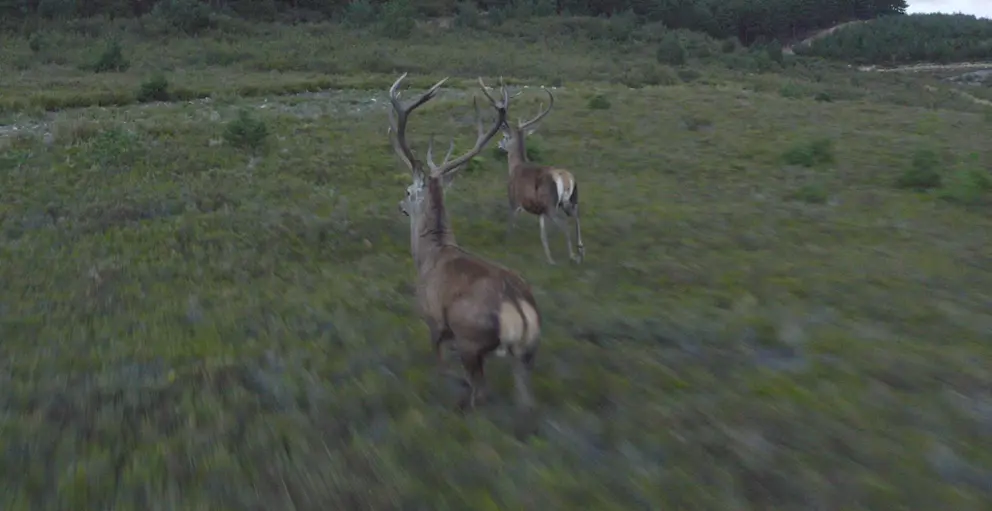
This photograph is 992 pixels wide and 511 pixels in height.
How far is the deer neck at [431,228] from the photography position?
22.1 feet

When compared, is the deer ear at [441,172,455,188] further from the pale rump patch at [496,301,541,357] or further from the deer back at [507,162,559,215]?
the pale rump patch at [496,301,541,357]

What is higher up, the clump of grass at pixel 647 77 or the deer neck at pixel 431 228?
the deer neck at pixel 431 228

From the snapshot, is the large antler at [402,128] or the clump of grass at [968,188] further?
the clump of grass at [968,188]

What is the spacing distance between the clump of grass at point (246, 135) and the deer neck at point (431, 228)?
1103 cm

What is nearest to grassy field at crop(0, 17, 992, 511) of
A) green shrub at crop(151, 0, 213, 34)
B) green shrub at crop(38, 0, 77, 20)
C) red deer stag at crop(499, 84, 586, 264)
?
red deer stag at crop(499, 84, 586, 264)

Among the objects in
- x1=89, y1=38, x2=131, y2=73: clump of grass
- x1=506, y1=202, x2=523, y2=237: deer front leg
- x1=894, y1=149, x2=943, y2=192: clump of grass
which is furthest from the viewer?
x1=89, y1=38, x2=131, y2=73: clump of grass

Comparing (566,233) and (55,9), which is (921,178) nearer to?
(566,233)

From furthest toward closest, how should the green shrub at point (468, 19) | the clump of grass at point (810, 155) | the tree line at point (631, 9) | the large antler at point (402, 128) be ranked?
the green shrub at point (468, 19) < the tree line at point (631, 9) < the clump of grass at point (810, 155) < the large antler at point (402, 128)

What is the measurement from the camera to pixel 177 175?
14352 millimetres

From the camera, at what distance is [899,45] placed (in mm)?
81562

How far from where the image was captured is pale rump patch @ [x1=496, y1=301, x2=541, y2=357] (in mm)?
5012

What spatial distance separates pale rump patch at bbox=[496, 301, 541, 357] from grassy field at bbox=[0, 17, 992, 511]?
59 cm

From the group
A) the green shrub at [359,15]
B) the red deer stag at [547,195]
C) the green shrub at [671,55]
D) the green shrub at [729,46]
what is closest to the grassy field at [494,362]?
the red deer stag at [547,195]

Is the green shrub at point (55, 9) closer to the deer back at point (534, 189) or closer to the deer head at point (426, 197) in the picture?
the deer back at point (534, 189)
